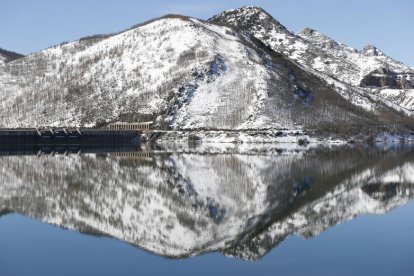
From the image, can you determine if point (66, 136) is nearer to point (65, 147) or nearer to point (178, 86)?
point (65, 147)

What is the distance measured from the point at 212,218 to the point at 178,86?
119 meters

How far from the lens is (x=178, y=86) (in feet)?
477

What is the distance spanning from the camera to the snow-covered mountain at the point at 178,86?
14025 cm

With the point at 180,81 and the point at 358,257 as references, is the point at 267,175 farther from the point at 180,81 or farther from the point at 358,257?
the point at 180,81

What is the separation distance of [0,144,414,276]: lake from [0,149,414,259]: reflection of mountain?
0.06 m

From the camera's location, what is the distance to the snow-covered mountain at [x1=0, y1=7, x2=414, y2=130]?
140 metres

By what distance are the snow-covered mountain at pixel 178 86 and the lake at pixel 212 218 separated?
88.8 metres

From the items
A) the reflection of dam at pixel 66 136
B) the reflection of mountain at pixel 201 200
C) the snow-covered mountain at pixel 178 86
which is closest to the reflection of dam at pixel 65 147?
the reflection of dam at pixel 66 136

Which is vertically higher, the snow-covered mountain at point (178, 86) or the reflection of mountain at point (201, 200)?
the snow-covered mountain at point (178, 86)

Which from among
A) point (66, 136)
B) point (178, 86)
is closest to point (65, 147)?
point (66, 136)

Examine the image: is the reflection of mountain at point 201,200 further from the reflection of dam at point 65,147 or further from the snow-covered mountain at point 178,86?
the snow-covered mountain at point 178,86

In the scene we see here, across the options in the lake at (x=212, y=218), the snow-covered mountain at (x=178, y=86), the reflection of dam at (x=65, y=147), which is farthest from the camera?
the snow-covered mountain at (x=178, y=86)

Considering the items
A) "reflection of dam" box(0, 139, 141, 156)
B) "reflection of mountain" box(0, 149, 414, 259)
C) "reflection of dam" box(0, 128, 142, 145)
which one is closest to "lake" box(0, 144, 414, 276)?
"reflection of mountain" box(0, 149, 414, 259)

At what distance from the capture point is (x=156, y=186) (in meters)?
39.8
